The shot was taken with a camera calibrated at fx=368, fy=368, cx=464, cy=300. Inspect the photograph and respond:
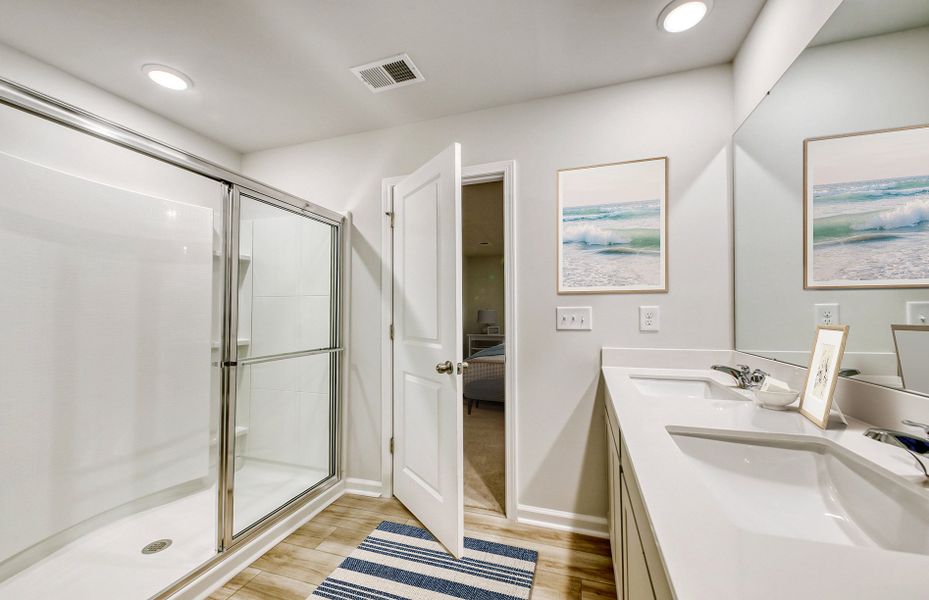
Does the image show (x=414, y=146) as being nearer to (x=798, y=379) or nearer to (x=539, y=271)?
(x=539, y=271)

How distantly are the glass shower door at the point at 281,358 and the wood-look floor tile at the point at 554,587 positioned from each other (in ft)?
4.50

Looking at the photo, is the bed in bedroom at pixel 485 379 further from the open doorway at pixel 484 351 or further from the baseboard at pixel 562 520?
the baseboard at pixel 562 520

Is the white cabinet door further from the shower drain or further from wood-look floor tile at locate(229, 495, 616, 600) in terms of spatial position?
the shower drain

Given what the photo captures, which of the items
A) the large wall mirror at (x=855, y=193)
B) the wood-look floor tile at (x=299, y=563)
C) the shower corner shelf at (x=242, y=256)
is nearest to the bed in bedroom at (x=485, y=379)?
the wood-look floor tile at (x=299, y=563)

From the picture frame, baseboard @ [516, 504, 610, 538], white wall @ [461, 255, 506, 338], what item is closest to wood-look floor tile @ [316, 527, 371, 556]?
baseboard @ [516, 504, 610, 538]

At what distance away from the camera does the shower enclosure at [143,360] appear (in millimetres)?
1553

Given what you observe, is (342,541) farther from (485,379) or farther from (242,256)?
(485,379)

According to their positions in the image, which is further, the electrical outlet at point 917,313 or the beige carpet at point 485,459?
the beige carpet at point 485,459

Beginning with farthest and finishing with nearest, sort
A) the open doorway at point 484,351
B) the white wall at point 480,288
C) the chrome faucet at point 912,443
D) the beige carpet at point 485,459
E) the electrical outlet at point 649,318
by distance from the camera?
the white wall at point 480,288
the open doorway at point 484,351
the beige carpet at point 485,459
the electrical outlet at point 649,318
the chrome faucet at point 912,443

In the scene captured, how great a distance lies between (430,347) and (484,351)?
3.10m

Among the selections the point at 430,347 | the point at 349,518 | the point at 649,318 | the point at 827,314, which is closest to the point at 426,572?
the point at 349,518

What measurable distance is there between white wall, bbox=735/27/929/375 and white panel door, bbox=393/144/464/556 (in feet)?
4.15

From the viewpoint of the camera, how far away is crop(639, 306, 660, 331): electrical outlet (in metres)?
1.90

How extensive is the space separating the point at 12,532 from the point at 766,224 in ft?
10.9
